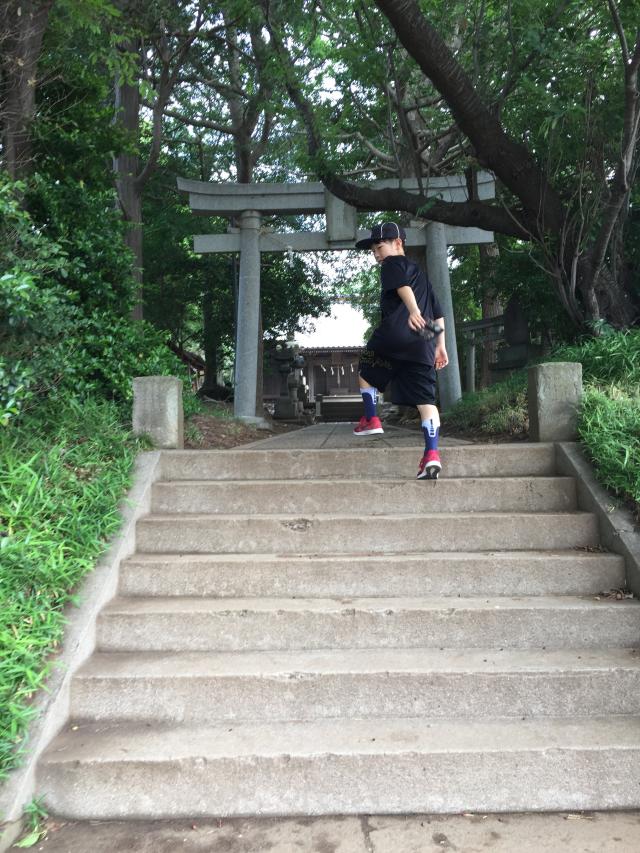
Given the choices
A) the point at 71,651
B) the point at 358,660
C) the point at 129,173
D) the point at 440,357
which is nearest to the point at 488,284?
the point at 129,173

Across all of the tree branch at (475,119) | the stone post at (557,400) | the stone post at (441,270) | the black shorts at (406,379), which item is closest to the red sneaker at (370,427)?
the black shorts at (406,379)

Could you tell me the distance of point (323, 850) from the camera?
185 cm

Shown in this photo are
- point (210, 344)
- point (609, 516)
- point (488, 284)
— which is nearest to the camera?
point (609, 516)

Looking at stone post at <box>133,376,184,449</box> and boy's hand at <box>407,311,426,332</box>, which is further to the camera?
stone post at <box>133,376,184,449</box>

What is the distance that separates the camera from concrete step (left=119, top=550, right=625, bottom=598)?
292cm

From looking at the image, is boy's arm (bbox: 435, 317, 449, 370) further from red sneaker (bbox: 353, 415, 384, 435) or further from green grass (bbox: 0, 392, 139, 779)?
green grass (bbox: 0, 392, 139, 779)

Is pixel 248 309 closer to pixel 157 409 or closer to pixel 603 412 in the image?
pixel 157 409

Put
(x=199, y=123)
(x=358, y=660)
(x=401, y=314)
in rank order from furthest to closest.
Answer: (x=199, y=123) → (x=401, y=314) → (x=358, y=660)

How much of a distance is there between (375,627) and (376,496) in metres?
0.98

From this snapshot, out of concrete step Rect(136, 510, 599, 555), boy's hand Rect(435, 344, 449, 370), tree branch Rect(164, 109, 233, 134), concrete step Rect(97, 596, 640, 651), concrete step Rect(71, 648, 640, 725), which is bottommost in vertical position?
concrete step Rect(71, 648, 640, 725)

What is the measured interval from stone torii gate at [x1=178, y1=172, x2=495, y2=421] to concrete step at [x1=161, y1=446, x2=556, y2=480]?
4923 millimetres

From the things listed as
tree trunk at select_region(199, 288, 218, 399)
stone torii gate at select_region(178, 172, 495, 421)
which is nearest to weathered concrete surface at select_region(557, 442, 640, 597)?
stone torii gate at select_region(178, 172, 495, 421)

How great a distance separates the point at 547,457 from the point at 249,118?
11.1 metres

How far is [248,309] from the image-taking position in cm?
943
